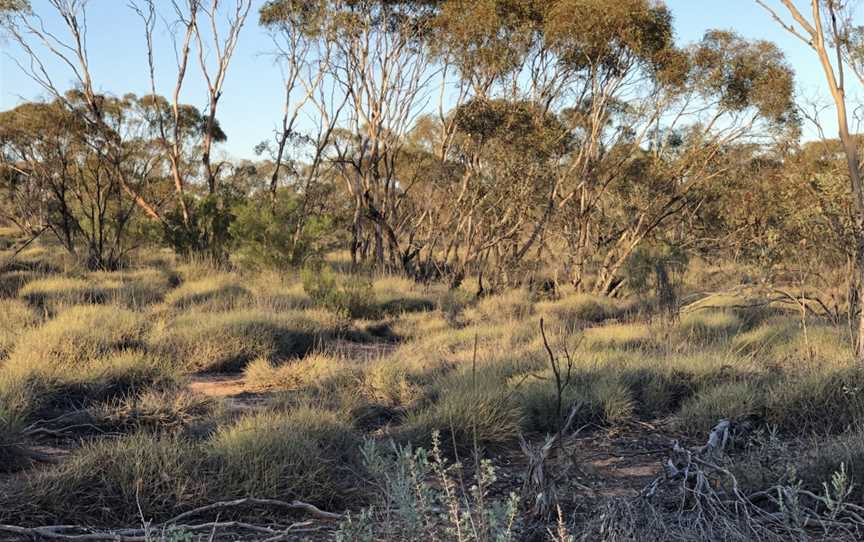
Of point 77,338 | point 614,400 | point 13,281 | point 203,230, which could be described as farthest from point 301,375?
point 203,230

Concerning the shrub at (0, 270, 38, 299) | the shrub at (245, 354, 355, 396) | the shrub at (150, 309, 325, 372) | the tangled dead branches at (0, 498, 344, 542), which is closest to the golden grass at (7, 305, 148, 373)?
the shrub at (150, 309, 325, 372)

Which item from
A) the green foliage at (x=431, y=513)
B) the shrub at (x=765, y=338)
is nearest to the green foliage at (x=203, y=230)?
the shrub at (x=765, y=338)

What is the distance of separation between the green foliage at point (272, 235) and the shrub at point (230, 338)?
5425 mm

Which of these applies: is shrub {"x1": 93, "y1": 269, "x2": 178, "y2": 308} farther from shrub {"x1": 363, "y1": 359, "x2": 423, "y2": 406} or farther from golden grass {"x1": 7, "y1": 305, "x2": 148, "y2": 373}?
shrub {"x1": 363, "y1": 359, "x2": 423, "y2": 406}

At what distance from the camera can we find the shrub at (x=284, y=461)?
3.54m

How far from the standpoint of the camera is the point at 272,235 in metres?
14.4

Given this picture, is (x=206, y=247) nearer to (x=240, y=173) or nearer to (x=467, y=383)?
(x=467, y=383)

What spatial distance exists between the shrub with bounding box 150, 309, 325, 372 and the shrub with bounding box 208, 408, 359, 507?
308cm

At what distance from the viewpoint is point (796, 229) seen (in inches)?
350

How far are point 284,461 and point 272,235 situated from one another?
11.2 m

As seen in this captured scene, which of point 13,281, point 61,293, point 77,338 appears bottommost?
point 77,338

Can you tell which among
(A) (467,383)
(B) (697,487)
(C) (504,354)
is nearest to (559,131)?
(C) (504,354)

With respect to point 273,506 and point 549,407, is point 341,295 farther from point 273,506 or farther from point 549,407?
point 273,506

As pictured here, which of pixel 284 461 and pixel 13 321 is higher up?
pixel 13 321
